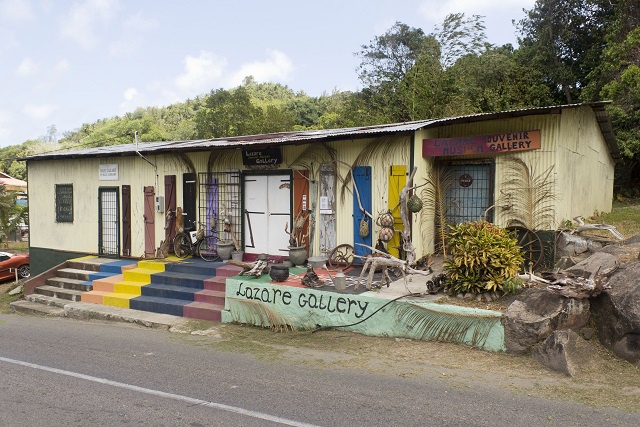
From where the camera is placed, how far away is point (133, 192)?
14.2 m

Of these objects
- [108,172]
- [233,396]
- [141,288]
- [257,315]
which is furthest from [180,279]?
[233,396]

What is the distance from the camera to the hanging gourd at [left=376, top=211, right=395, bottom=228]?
10144 millimetres

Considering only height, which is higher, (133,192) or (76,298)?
(133,192)

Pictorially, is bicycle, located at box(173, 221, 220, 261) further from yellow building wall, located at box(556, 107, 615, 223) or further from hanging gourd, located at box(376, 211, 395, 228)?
yellow building wall, located at box(556, 107, 615, 223)

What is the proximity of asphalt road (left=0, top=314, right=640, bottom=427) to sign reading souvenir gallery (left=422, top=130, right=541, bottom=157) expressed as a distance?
5221mm

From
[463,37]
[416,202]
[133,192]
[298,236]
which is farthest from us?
[463,37]

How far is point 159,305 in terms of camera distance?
1060 cm

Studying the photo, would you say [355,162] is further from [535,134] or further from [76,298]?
[76,298]

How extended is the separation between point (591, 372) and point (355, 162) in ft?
19.9

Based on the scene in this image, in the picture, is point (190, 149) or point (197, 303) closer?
point (197, 303)

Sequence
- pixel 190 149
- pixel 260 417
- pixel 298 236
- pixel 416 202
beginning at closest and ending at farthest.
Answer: pixel 260 417
pixel 416 202
pixel 298 236
pixel 190 149

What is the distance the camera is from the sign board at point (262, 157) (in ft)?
39.5

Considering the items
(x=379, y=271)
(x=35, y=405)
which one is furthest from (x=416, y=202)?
(x=35, y=405)

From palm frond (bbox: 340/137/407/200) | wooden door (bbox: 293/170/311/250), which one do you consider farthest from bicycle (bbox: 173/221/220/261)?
palm frond (bbox: 340/137/407/200)
